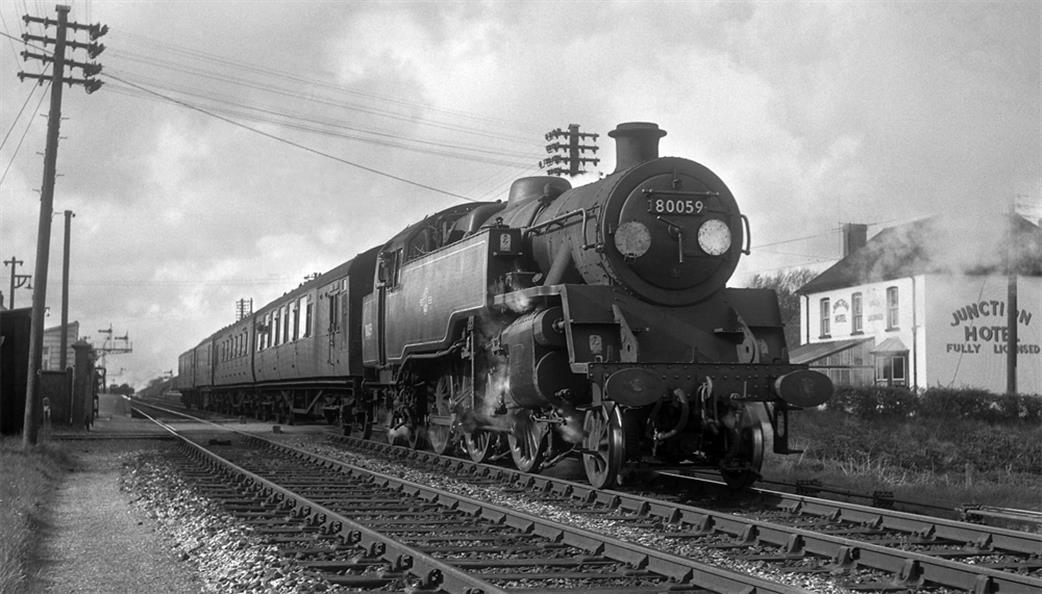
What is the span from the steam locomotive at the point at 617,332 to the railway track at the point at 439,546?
1.54m

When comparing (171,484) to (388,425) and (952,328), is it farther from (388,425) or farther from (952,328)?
(952,328)

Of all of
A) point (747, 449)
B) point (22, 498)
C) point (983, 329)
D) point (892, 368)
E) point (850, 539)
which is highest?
point (983, 329)

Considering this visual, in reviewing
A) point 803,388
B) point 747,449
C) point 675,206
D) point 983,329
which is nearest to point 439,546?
point 747,449

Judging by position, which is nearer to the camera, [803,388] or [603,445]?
[803,388]

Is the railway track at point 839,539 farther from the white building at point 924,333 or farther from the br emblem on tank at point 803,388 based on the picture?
the white building at point 924,333

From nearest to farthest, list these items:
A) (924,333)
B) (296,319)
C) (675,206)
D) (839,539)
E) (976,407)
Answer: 1. (839,539)
2. (675,206)
3. (296,319)
4. (976,407)
5. (924,333)

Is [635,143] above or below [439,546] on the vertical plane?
above

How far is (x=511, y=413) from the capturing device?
10.7m

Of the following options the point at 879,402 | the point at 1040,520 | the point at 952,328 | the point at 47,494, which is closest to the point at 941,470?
the point at 879,402

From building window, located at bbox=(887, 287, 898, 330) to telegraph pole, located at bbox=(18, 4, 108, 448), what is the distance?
849 inches

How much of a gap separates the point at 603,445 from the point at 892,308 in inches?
904

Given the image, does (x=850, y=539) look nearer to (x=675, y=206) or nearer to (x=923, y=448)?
(x=675, y=206)

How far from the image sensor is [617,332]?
947 cm

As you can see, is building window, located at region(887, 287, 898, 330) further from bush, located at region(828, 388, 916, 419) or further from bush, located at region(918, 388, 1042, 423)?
bush, located at region(828, 388, 916, 419)
